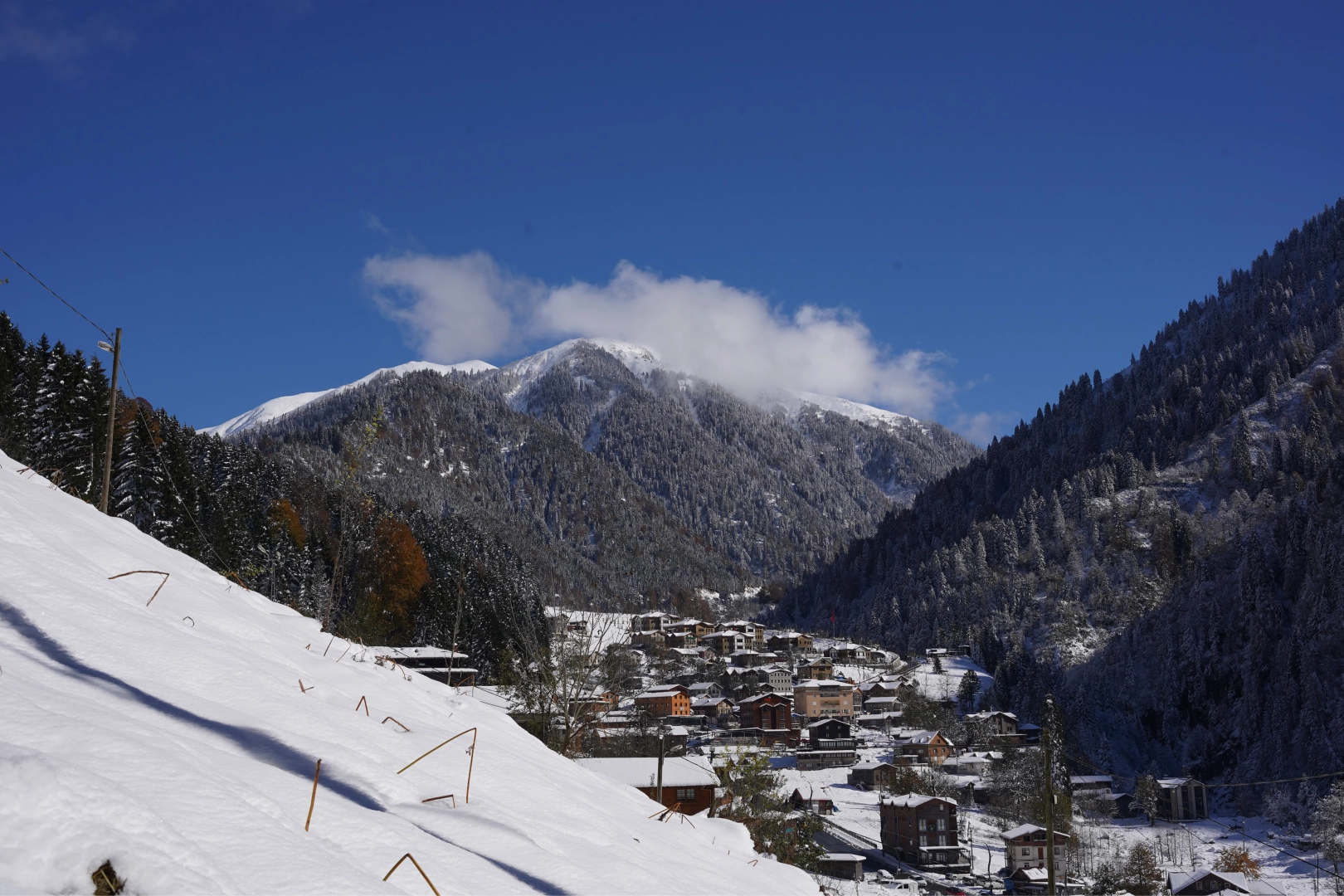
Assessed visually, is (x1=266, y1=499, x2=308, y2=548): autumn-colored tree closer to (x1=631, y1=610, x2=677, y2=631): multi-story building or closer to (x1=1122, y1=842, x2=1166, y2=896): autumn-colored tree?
(x1=1122, y1=842, x2=1166, y2=896): autumn-colored tree

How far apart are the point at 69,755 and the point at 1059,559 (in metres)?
141

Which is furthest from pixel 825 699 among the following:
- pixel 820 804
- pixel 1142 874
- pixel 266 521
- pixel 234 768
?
pixel 234 768

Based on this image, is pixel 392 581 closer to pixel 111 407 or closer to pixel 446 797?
pixel 111 407

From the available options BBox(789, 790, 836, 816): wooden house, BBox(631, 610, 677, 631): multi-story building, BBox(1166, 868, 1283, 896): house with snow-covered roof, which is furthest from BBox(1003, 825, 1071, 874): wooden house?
BBox(631, 610, 677, 631): multi-story building

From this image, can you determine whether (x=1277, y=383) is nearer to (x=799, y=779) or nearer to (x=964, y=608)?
(x=964, y=608)

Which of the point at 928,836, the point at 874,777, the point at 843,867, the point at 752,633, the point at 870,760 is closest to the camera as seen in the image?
the point at 843,867

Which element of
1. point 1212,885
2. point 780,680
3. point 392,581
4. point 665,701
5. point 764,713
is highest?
point 392,581

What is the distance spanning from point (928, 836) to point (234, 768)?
56.2 metres

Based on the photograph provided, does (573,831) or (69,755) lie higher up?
(69,755)

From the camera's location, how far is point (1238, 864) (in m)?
50.0

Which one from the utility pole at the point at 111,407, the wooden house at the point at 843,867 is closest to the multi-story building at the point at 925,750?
the wooden house at the point at 843,867

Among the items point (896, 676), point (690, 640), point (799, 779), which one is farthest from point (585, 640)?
point (690, 640)

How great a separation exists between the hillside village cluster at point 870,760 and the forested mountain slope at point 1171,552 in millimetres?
11599

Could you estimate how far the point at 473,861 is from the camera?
392 centimetres
